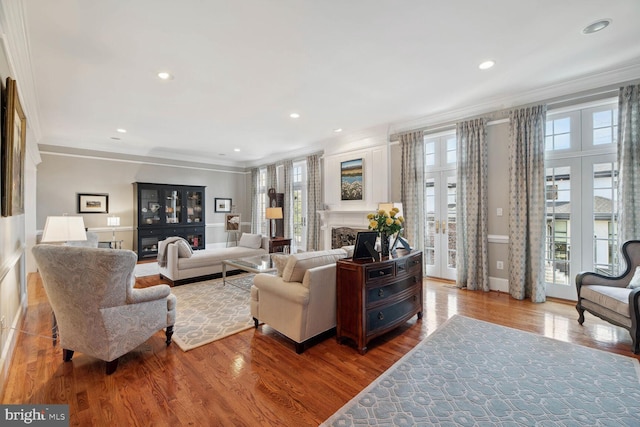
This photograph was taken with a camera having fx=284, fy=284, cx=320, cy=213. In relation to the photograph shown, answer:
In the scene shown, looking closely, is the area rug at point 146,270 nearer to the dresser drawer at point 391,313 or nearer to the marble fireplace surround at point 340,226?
the marble fireplace surround at point 340,226

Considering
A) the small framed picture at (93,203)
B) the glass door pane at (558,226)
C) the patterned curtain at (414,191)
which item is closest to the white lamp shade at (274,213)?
the patterned curtain at (414,191)

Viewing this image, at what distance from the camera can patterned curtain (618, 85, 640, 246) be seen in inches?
130

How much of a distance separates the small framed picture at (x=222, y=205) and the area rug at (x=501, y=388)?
7.64 meters

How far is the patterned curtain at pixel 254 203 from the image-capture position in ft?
29.4

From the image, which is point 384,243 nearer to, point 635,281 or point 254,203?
point 635,281

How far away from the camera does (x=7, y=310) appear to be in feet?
7.85

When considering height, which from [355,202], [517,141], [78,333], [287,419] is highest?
[517,141]

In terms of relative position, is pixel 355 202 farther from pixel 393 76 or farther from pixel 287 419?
pixel 287 419

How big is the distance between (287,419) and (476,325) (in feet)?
7.79

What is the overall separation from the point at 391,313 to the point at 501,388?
3.37ft

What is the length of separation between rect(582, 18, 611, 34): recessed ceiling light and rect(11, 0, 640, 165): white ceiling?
0.21ft

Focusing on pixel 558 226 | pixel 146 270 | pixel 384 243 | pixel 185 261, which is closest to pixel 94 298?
pixel 384 243

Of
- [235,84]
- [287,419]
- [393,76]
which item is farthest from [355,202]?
[287,419]

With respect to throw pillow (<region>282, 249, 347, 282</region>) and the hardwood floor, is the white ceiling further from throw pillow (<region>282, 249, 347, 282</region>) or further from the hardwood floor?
the hardwood floor
